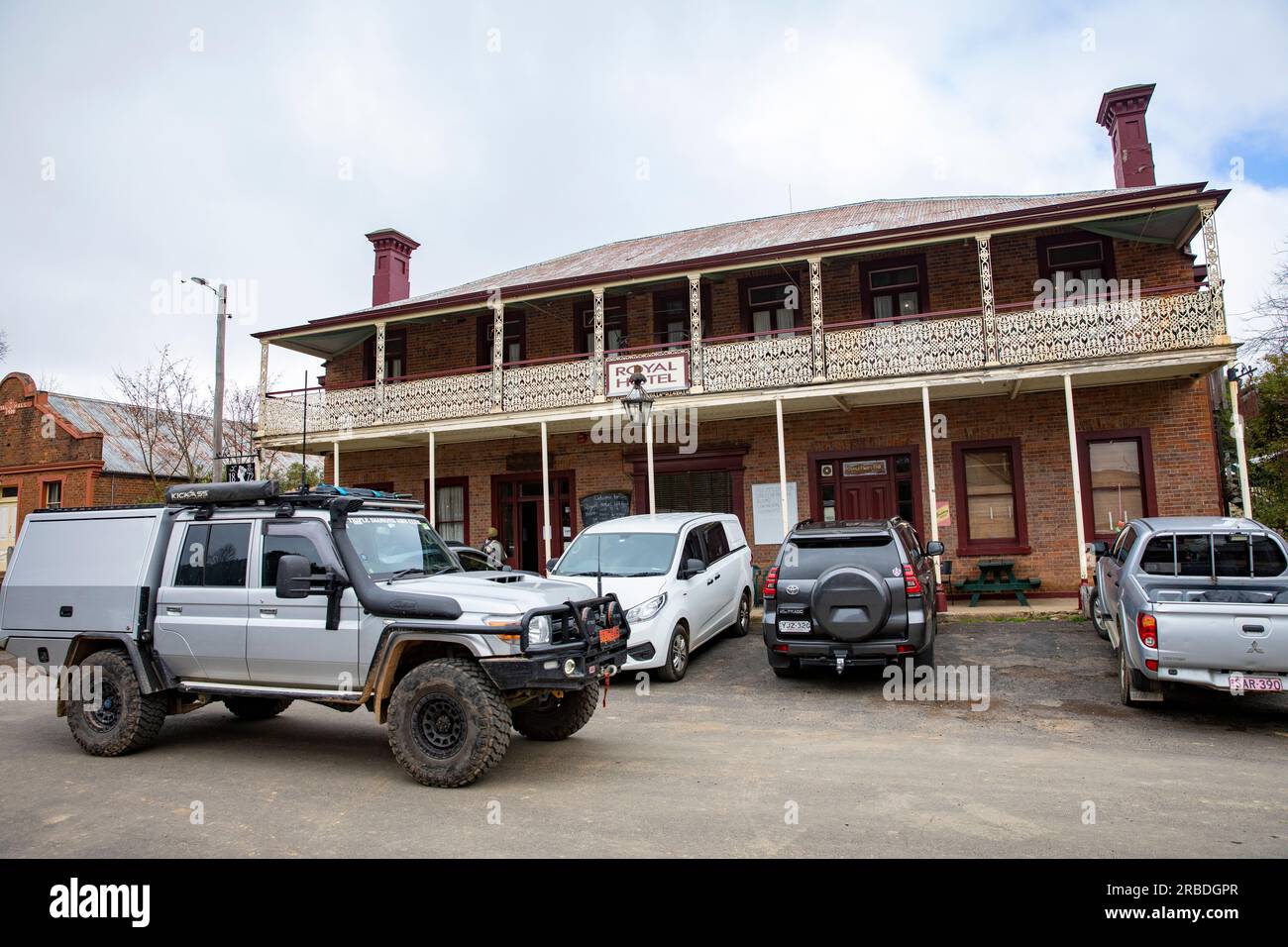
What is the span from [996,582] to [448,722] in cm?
1173

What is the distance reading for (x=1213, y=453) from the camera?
13883mm

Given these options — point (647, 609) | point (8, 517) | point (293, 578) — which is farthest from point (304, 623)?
point (8, 517)

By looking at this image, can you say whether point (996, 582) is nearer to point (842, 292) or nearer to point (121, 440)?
point (842, 292)

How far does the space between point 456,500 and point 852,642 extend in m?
13.1

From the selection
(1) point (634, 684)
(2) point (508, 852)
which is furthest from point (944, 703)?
(2) point (508, 852)

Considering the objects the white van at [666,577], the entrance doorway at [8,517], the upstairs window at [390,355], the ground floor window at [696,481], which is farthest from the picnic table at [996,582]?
the entrance doorway at [8,517]

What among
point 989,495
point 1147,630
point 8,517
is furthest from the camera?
point 8,517

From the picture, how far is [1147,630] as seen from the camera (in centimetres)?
675

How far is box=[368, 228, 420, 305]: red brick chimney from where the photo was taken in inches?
881

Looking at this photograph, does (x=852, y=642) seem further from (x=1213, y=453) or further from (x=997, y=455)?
(x=1213, y=453)

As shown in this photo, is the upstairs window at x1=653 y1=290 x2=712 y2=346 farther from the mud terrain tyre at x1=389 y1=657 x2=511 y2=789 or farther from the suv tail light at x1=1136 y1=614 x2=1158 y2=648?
the mud terrain tyre at x1=389 y1=657 x2=511 y2=789

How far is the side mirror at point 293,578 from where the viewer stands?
538 cm

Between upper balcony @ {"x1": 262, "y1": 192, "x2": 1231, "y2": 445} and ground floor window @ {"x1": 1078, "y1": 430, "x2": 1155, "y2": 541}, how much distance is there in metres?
2.18

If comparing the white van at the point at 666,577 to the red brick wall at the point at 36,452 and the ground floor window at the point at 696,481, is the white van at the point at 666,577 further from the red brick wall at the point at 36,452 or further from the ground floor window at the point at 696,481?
the red brick wall at the point at 36,452
